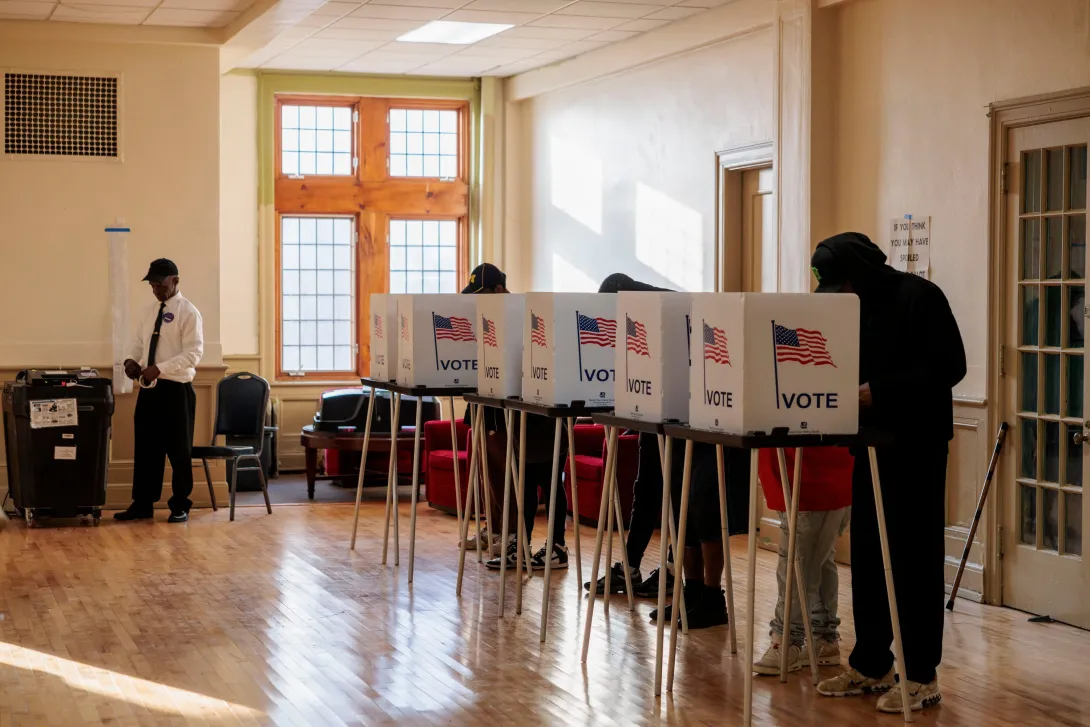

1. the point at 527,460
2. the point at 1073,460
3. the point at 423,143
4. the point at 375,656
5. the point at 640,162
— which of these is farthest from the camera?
the point at 423,143

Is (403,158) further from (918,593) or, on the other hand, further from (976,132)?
(918,593)

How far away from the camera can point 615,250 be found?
32.4 ft

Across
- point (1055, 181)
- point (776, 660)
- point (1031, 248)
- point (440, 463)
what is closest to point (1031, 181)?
point (1055, 181)

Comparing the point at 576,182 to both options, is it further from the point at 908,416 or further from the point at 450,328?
the point at 908,416

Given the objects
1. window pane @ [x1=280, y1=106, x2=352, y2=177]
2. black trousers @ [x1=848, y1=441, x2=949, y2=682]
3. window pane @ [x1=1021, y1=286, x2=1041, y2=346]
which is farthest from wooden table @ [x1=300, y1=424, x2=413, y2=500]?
black trousers @ [x1=848, y1=441, x2=949, y2=682]

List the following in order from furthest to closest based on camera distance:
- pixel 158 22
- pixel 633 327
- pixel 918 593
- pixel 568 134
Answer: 1. pixel 568 134
2. pixel 158 22
3. pixel 633 327
4. pixel 918 593

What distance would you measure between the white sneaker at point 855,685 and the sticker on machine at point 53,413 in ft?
17.7

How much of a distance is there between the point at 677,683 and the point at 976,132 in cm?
306

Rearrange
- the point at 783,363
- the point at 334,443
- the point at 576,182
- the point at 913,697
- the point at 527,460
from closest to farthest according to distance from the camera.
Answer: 1. the point at 783,363
2. the point at 913,697
3. the point at 527,460
4. the point at 334,443
5. the point at 576,182

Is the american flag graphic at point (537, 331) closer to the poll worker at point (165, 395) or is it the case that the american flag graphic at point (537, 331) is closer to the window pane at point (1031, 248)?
the window pane at point (1031, 248)

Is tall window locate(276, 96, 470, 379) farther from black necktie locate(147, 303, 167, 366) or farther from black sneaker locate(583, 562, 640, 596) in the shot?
black sneaker locate(583, 562, 640, 596)

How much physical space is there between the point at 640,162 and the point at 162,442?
3.77 metres

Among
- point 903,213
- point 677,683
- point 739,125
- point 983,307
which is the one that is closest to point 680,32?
point 739,125

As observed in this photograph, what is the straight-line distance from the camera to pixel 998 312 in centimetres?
615
